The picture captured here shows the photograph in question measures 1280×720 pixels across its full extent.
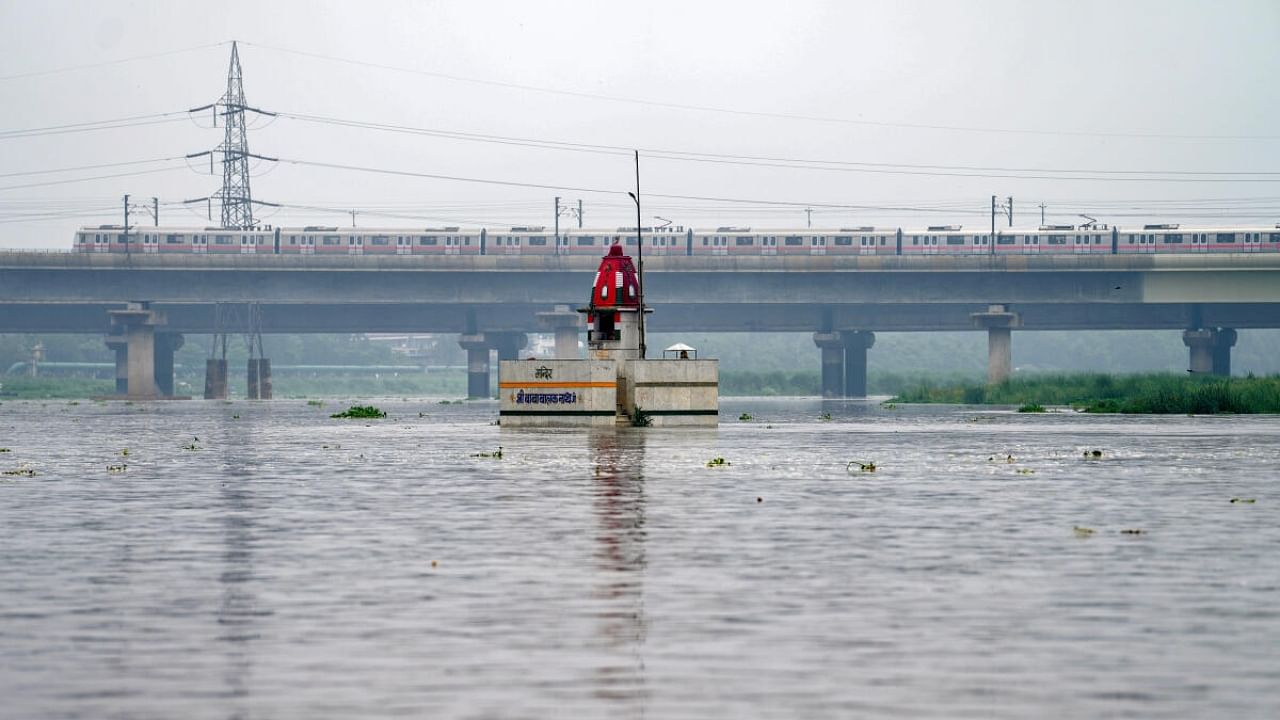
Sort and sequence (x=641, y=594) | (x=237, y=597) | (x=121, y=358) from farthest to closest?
(x=121, y=358) → (x=641, y=594) → (x=237, y=597)

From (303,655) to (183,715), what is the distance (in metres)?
2.26

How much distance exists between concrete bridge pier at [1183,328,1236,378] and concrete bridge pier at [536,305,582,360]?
167 feet

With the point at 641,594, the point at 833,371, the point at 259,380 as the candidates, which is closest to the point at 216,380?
the point at 259,380

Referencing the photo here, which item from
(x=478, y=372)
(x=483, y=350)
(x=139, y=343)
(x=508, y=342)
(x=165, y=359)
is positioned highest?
(x=508, y=342)

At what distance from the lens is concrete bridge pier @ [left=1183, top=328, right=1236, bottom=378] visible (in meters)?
156

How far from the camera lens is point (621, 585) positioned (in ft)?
59.3

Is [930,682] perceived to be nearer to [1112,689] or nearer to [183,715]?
[1112,689]

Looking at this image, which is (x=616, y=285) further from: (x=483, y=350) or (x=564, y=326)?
(x=483, y=350)

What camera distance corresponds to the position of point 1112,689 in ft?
40.5

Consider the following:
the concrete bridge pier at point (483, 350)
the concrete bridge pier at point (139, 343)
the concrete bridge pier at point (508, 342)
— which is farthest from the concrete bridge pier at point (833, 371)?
the concrete bridge pier at point (139, 343)

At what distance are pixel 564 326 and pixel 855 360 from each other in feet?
108

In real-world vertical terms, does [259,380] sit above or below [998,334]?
below

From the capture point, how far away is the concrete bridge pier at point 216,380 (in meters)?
161

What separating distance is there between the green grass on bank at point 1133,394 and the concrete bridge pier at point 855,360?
27.0 meters
